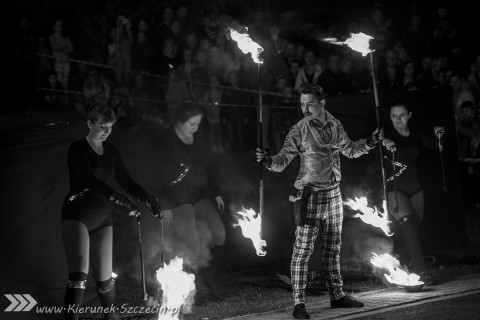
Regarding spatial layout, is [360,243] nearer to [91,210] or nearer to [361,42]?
[361,42]

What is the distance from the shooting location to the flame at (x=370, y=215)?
8018 mm

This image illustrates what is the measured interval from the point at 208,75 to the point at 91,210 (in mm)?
6206

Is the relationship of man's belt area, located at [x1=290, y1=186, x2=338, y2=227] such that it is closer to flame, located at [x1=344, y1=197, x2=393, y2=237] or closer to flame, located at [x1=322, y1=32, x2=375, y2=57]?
flame, located at [x1=344, y1=197, x2=393, y2=237]

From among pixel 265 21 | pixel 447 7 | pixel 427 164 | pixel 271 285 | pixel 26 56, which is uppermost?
pixel 447 7

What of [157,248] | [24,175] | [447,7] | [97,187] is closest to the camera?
[97,187]

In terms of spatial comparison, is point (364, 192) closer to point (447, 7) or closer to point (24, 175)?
point (24, 175)

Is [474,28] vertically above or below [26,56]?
above

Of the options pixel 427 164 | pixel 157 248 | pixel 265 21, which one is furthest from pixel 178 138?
pixel 265 21

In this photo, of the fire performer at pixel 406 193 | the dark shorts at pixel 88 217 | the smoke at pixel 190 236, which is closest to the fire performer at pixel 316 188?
the fire performer at pixel 406 193

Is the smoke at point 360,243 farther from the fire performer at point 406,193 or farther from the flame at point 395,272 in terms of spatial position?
the flame at point 395,272

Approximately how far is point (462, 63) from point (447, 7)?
2899 mm

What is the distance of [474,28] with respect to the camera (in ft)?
57.7

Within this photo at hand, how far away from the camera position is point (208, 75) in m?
12.4

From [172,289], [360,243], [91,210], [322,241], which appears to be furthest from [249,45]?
[360,243]
